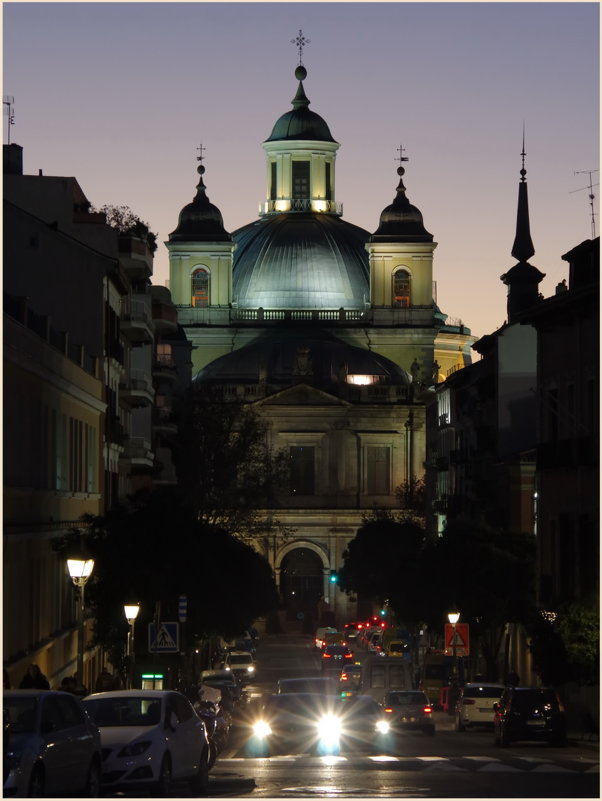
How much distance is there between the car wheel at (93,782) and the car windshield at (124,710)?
2.20 meters

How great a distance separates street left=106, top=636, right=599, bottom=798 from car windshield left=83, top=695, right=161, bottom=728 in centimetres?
156

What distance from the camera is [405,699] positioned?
58.3 metres

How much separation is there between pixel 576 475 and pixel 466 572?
689 inches

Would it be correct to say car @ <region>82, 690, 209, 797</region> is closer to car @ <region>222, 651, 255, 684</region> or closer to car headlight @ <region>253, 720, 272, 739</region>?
car headlight @ <region>253, 720, 272, 739</region>

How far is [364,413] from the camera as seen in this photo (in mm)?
186625

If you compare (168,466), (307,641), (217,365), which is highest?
(217,365)

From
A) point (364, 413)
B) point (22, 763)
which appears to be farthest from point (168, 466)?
point (364, 413)

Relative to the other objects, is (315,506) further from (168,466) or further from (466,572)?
(466,572)

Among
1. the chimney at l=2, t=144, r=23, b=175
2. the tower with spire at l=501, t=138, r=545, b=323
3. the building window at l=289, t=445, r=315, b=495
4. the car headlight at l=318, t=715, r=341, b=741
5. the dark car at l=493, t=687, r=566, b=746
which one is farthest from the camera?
the building window at l=289, t=445, r=315, b=495

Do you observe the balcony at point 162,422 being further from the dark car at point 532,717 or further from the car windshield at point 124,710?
the car windshield at point 124,710

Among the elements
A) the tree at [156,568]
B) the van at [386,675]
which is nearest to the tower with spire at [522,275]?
the van at [386,675]

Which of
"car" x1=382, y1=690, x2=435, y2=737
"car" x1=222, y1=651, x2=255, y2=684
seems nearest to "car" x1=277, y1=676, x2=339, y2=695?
"car" x1=382, y1=690, x2=435, y2=737

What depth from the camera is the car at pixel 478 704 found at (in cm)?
5884

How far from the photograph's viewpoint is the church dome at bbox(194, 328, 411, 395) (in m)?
188
